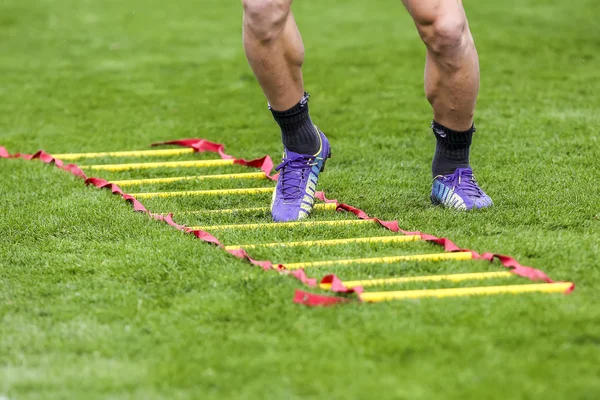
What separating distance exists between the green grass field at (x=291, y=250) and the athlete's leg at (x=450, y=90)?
13 centimetres

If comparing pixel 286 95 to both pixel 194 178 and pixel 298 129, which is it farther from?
pixel 194 178

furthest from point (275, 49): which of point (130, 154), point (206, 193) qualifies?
point (130, 154)

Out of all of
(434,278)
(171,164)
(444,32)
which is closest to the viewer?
(434,278)

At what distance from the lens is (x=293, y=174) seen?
13.4ft

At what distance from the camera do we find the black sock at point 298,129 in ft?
13.3

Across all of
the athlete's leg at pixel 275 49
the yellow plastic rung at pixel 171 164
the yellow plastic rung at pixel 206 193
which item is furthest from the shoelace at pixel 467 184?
the yellow plastic rung at pixel 171 164

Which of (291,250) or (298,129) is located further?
(298,129)

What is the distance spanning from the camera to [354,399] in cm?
217

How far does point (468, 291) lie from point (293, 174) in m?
1.38

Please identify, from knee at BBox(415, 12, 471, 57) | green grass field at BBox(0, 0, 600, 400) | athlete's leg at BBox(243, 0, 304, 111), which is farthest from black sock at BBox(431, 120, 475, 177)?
athlete's leg at BBox(243, 0, 304, 111)

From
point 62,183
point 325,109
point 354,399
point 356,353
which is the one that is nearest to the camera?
point 354,399

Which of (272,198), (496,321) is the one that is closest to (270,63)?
(272,198)

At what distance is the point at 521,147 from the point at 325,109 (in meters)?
1.74

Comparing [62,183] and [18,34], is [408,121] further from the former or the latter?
[18,34]
